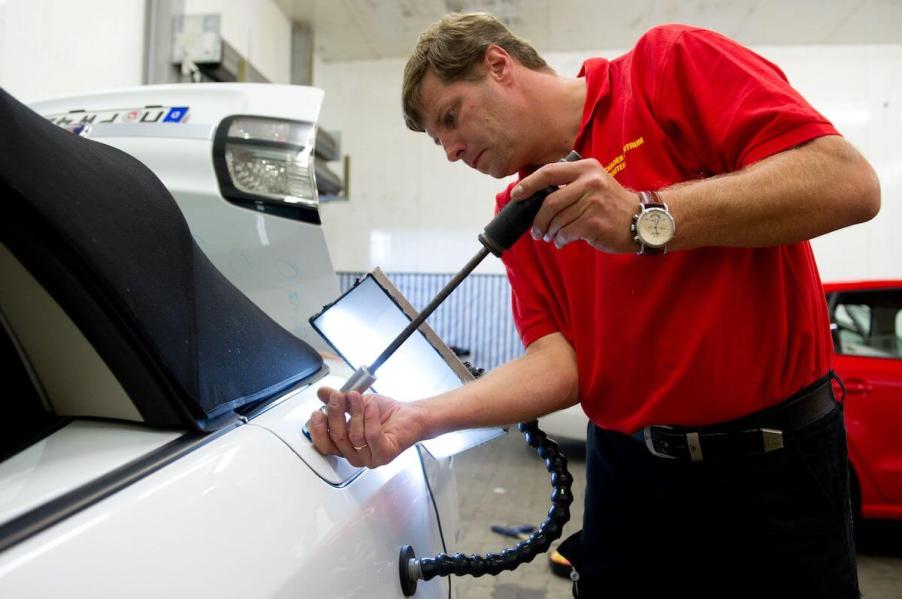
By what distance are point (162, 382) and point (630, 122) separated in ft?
2.85

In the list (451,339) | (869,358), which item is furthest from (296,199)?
(451,339)

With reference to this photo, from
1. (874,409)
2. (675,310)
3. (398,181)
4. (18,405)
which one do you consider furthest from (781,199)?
(398,181)

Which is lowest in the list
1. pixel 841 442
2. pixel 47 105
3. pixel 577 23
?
pixel 841 442

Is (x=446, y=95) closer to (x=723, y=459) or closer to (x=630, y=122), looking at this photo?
(x=630, y=122)

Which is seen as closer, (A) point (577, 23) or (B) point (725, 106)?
(B) point (725, 106)

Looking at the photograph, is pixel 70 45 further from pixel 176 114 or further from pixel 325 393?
pixel 325 393

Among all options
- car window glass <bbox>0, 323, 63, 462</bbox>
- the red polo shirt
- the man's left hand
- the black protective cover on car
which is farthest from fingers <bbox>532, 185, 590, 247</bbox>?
car window glass <bbox>0, 323, 63, 462</bbox>

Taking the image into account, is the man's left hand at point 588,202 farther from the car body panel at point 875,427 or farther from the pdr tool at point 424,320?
the car body panel at point 875,427

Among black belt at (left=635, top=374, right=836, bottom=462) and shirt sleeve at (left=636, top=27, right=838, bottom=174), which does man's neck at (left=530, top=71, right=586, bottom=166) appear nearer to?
shirt sleeve at (left=636, top=27, right=838, bottom=174)

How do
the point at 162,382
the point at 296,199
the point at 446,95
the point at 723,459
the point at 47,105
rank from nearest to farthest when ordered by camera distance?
the point at 162,382
the point at 723,459
the point at 446,95
the point at 296,199
the point at 47,105

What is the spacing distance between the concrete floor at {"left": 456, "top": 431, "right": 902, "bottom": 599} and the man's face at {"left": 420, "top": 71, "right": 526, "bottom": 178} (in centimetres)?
84

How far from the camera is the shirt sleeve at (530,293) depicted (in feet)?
4.74

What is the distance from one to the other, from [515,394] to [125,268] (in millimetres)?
720

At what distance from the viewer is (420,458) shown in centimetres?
131
